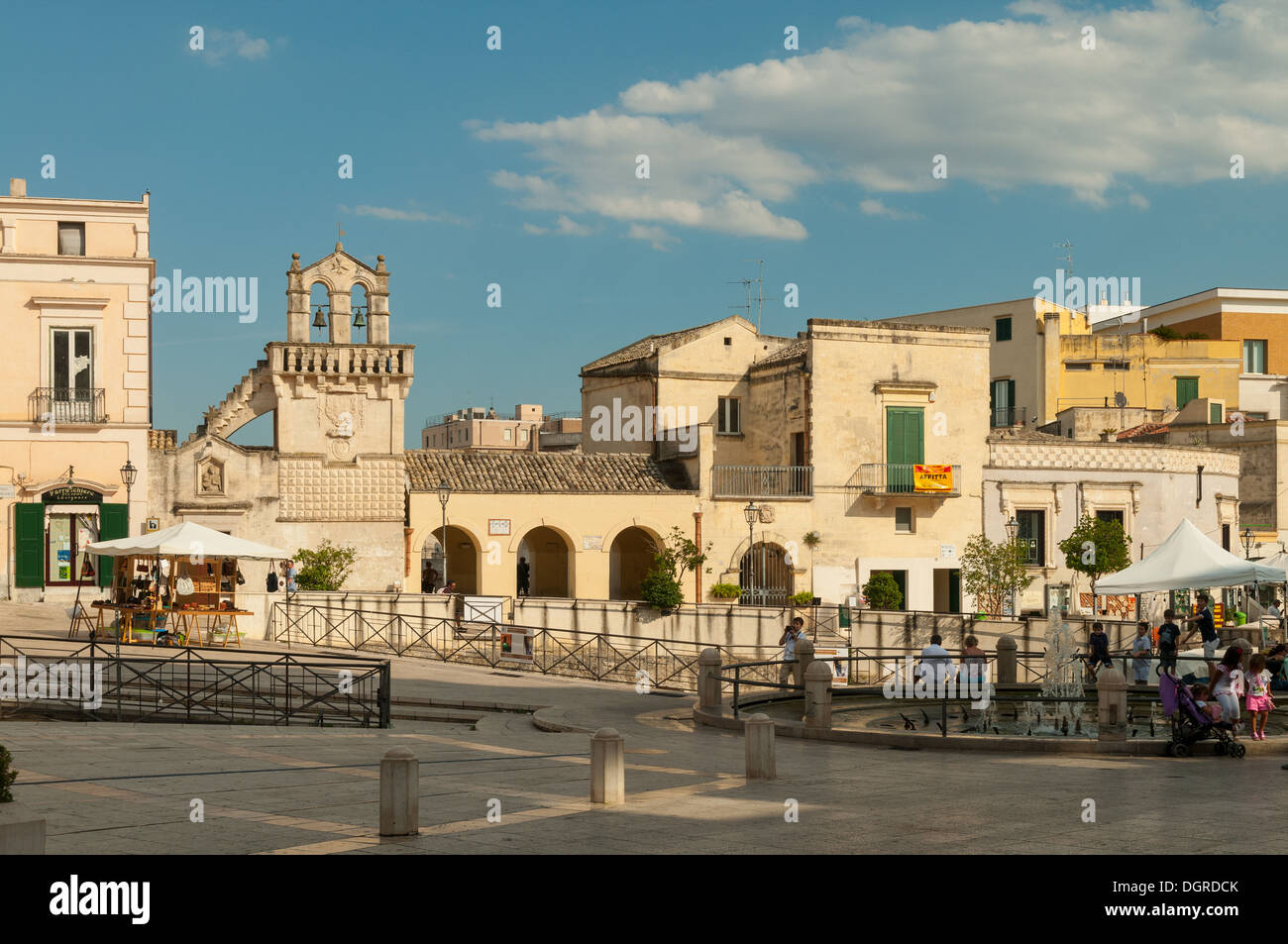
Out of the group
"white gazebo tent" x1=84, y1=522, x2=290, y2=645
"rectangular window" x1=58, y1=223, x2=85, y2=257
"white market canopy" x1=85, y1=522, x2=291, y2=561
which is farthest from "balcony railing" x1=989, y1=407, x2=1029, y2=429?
"white market canopy" x1=85, y1=522, x2=291, y2=561

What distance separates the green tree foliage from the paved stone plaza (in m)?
23.3

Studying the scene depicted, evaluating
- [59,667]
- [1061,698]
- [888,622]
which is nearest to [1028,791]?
[1061,698]

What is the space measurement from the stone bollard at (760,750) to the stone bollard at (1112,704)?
5.46m

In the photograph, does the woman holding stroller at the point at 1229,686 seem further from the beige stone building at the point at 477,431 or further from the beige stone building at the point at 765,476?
the beige stone building at the point at 477,431

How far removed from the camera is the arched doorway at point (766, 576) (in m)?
39.6

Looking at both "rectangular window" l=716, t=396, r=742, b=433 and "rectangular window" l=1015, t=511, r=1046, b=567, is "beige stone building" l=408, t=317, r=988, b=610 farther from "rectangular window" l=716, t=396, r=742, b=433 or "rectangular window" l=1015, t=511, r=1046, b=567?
"rectangular window" l=1015, t=511, r=1046, b=567

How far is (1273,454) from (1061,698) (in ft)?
115

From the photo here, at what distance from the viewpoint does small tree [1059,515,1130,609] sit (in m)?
38.8

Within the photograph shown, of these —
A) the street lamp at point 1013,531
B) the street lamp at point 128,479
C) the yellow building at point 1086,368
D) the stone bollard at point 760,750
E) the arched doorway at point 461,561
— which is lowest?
the stone bollard at point 760,750

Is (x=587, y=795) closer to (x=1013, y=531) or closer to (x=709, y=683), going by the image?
(x=709, y=683)

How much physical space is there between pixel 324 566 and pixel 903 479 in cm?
1715

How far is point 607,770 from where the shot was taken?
1171cm

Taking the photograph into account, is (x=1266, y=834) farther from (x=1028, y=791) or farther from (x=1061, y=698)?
(x=1061, y=698)

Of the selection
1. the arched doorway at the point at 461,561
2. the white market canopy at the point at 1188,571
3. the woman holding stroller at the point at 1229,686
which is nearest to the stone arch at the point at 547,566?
the arched doorway at the point at 461,561
